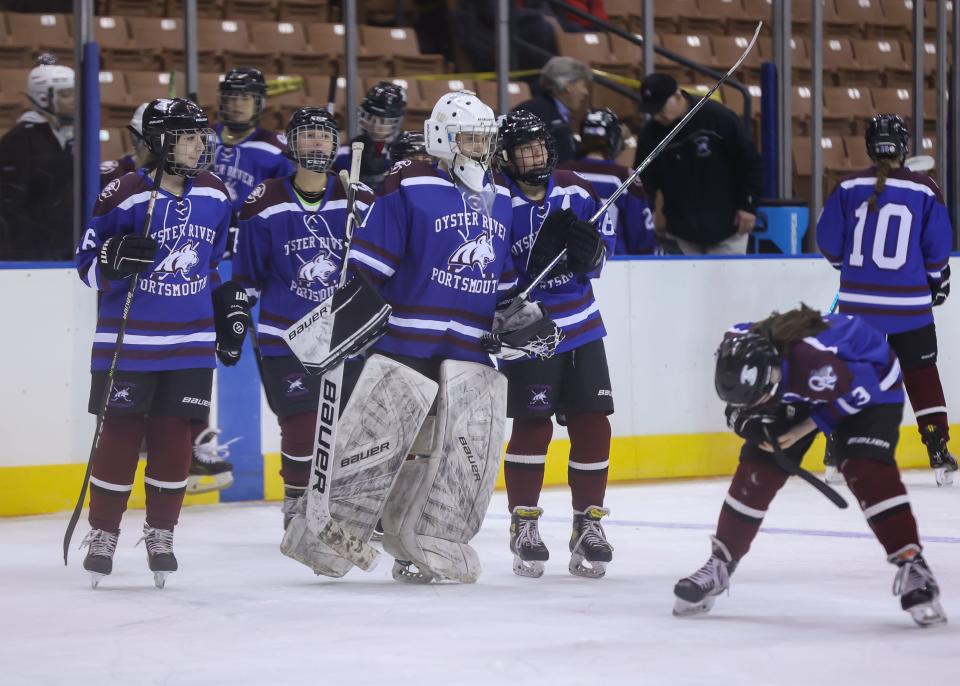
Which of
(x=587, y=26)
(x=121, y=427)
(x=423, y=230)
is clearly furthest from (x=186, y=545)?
(x=587, y=26)

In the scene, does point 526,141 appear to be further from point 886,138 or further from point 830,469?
point 830,469

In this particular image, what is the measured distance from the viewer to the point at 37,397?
18.5 ft

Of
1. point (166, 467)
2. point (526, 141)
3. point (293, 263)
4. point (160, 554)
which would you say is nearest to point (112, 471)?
point (166, 467)

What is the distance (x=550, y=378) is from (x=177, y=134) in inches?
45.7

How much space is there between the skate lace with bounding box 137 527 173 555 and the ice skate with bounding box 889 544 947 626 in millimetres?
1824

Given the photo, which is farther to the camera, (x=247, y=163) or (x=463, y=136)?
(x=247, y=163)

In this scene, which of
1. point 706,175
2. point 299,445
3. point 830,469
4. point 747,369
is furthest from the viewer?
point 706,175

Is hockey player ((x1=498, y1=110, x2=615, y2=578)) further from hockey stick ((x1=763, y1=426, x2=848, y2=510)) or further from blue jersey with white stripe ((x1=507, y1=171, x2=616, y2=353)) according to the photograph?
hockey stick ((x1=763, y1=426, x2=848, y2=510))

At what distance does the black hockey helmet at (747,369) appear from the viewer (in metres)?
3.34

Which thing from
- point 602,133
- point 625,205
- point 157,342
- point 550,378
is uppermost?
point 602,133

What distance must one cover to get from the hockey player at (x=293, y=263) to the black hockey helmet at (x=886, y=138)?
2.14 meters

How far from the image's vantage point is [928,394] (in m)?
6.30

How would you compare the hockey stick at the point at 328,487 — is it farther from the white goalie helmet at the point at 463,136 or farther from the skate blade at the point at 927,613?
the skate blade at the point at 927,613

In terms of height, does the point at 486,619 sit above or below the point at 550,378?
below
